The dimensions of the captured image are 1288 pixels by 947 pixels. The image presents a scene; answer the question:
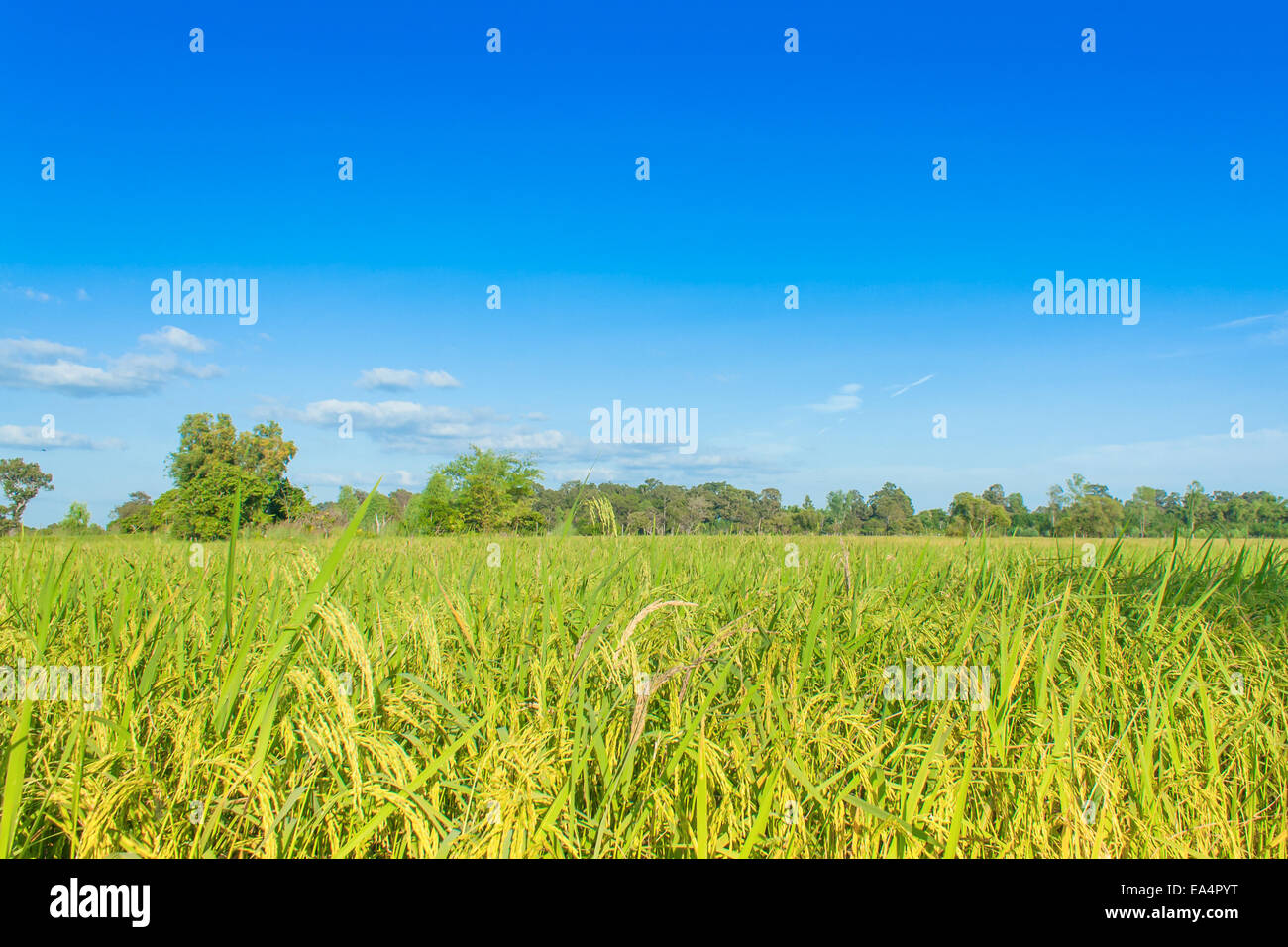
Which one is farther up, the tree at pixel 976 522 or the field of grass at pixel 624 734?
the tree at pixel 976 522

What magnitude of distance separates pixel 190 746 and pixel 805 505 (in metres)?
6.56

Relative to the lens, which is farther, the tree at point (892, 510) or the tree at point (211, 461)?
the tree at point (211, 461)

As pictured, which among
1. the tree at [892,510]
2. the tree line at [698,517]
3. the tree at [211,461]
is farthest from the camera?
the tree at [211,461]

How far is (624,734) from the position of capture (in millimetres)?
2129

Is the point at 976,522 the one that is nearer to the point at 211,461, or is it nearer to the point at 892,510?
the point at 892,510

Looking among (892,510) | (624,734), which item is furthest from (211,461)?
(624,734)

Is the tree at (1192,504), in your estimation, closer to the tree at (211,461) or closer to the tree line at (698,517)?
the tree line at (698,517)

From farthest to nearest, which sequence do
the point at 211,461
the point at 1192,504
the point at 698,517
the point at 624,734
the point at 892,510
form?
1. the point at 211,461
2. the point at 892,510
3. the point at 698,517
4. the point at 1192,504
5. the point at 624,734

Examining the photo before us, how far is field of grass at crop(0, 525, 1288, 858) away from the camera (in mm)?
1769

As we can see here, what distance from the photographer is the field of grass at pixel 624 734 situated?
1769 millimetres

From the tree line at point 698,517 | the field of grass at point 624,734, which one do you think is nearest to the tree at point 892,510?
the tree line at point 698,517
